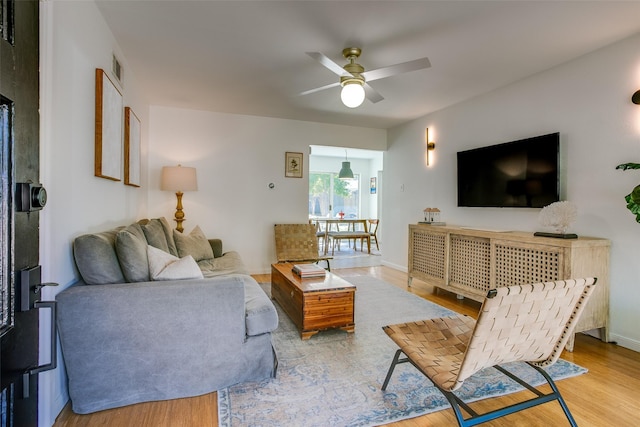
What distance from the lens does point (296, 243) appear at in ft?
15.5

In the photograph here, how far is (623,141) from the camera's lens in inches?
99.0

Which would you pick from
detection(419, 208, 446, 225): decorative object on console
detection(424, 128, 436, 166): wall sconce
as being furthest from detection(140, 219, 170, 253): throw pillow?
detection(424, 128, 436, 166): wall sconce

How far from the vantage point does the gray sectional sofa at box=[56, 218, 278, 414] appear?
62.6 inches

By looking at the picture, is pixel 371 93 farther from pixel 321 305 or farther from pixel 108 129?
pixel 108 129

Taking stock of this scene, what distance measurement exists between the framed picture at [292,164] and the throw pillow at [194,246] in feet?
6.12

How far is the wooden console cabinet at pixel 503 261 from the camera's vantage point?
2463 mm

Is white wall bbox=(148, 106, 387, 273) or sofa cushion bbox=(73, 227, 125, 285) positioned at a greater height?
white wall bbox=(148, 106, 387, 273)

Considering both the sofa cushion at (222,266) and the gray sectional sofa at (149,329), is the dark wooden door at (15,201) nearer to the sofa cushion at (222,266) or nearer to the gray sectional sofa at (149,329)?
the gray sectional sofa at (149,329)

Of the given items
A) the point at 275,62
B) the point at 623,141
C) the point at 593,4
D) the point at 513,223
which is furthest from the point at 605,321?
the point at 275,62

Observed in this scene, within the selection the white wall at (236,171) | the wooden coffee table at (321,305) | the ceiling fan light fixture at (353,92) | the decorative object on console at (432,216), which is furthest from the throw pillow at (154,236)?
the decorative object on console at (432,216)

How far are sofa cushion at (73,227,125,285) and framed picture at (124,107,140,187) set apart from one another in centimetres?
145

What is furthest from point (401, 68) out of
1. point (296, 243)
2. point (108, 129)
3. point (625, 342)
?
point (296, 243)

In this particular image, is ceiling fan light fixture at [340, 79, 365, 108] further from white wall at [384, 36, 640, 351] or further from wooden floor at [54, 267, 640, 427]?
wooden floor at [54, 267, 640, 427]

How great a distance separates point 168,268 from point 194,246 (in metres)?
1.55
